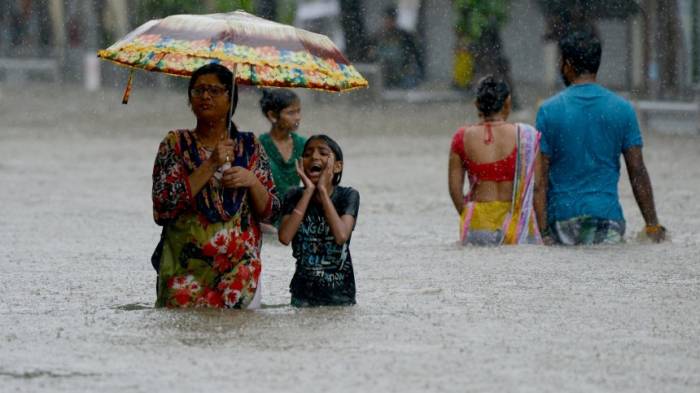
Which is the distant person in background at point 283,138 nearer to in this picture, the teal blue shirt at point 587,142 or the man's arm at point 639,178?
the teal blue shirt at point 587,142

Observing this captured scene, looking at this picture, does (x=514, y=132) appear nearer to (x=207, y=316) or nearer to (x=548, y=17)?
(x=207, y=316)

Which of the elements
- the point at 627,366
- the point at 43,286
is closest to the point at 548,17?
the point at 43,286

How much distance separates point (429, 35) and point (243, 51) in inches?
1149

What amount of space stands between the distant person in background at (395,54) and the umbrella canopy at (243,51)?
933 inches

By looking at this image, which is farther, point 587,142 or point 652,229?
point 652,229

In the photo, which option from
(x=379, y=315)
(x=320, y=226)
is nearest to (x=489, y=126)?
(x=379, y=315)

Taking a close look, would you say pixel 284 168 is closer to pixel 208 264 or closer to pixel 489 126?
pixel 489 126

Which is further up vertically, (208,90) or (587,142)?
(208,90)

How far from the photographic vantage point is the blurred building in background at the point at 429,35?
2481 centimetres

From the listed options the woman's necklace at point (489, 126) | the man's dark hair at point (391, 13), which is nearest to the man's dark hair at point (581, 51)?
the woman's necklace at point (489, 126)

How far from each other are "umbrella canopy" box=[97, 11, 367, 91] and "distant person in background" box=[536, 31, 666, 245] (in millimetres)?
2781

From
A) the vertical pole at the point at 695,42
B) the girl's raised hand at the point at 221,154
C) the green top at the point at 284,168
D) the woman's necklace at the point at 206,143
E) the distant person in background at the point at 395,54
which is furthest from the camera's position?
the distant person in background at the point at 395,54

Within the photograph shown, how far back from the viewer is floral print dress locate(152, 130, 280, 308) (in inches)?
267

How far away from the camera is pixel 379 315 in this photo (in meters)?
7.34
